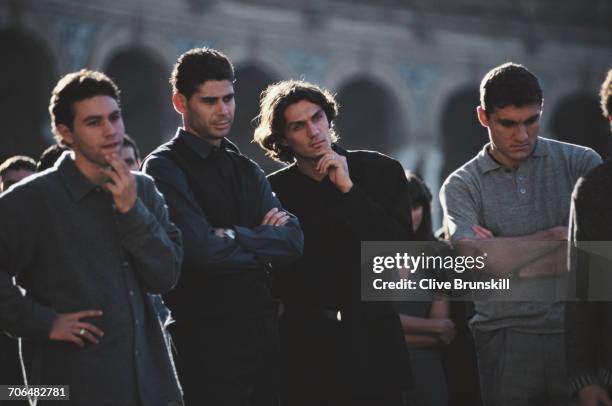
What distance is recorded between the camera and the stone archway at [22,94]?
1519cm

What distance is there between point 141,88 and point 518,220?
1564 cm

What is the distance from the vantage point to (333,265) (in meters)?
3.86

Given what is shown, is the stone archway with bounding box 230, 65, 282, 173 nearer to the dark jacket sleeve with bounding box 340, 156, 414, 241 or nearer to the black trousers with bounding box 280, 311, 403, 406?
the dark jacket sleeve with bounding box 340, 156, 414, 241

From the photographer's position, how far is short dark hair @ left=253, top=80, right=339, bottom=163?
159 inches

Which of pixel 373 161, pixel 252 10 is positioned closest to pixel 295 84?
pixel 373 161

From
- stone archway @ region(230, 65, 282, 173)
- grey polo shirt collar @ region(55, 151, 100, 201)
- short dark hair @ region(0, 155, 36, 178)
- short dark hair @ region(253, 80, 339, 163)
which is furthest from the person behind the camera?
stone archway @ region(230, 65, 282, 173)

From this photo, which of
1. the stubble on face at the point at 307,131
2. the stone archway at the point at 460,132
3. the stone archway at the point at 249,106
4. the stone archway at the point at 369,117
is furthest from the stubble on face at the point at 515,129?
the stone archway at the point at 460,132

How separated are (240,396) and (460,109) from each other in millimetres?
19007

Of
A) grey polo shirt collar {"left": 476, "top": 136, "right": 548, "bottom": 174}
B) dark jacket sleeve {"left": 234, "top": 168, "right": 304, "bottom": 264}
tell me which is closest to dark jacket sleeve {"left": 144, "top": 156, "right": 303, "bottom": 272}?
dark jacket sleeve {"left": 234, "top": 168, "right": 304, "bottom": 264}

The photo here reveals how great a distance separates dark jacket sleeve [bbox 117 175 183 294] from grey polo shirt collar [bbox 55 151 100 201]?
0.47 ft

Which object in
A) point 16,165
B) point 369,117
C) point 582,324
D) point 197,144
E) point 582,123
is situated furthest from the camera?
point 582,123

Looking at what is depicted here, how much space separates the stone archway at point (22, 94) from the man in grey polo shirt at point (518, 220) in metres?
12.3

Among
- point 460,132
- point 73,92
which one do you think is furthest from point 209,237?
point 460,132

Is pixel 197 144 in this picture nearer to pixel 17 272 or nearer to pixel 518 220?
pixel 17 272
